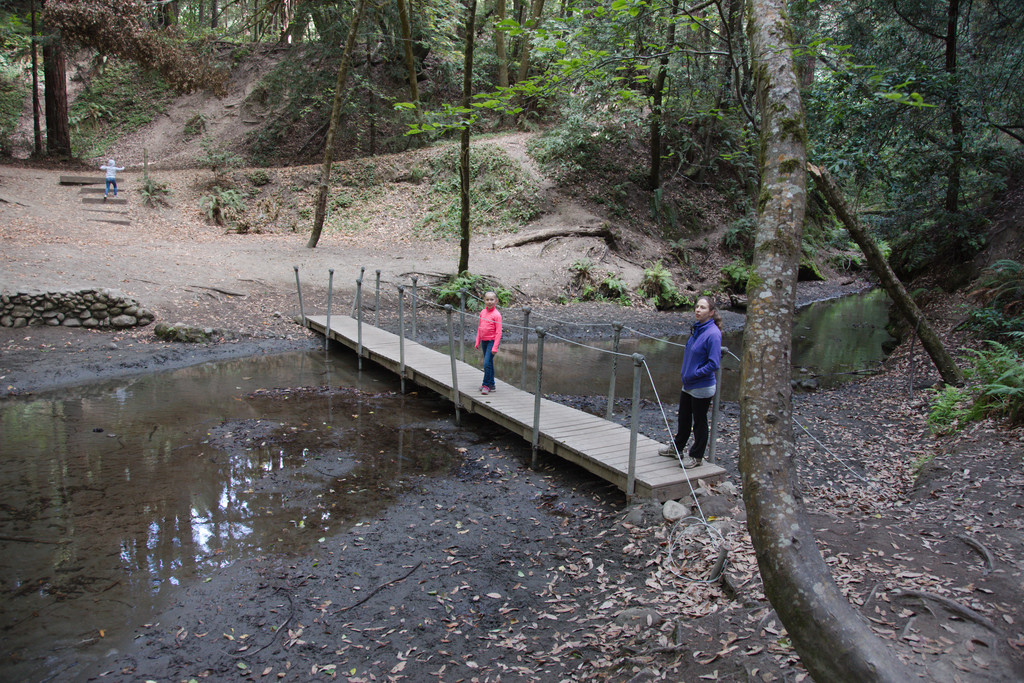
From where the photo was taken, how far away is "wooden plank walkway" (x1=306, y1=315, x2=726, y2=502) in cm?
624

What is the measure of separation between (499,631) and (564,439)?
2.97m

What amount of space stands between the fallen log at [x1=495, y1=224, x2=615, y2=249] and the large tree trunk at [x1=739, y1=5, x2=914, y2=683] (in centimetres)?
1695

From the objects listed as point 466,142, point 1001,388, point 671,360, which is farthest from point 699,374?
point 466,142

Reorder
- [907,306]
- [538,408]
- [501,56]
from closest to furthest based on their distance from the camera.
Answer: [538,408]
[907,306]
[501,56]

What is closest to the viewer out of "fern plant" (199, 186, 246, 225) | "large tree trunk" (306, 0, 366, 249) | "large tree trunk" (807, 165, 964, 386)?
"large tree trunk" (807, 165, 964, 386)

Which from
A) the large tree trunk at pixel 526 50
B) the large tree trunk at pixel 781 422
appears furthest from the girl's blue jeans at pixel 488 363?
the large tree trunk at pixel 526 50

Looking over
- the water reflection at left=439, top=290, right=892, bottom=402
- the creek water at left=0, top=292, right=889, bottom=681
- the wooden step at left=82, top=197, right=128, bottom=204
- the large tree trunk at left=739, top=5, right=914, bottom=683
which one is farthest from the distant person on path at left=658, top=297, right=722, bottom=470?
the wooden step at left=82, top=197, right=128, bottom=204

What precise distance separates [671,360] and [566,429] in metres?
7.31

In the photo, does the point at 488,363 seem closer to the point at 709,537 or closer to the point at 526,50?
the point at 709,537

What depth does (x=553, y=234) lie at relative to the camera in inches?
813

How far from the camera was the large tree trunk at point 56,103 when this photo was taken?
73.8 feet

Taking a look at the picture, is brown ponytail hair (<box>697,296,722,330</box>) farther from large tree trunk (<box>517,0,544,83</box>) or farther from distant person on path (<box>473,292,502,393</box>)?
large tree trunk (<box>517,0,544,83</box>)

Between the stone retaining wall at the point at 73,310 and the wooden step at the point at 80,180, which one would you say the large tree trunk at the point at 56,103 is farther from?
the stone retaining wall at the point at 73,310

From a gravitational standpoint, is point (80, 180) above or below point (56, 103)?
below
